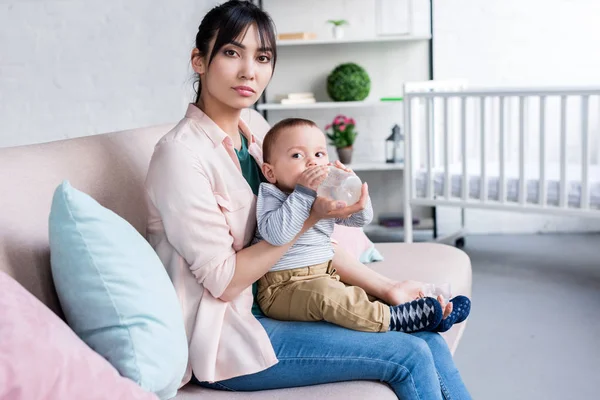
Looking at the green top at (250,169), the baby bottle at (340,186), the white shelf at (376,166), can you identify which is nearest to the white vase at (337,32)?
the white shelf at (376,166)

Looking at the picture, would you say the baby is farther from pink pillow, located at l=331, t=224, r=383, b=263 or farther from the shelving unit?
the shelving unit

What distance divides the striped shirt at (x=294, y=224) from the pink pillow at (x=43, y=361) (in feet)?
1.52

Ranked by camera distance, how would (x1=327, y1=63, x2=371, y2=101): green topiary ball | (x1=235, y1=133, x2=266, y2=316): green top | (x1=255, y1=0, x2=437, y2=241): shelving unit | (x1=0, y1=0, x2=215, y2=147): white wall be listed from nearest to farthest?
(x1=235, y1=133, x2=266, y2=316): green top < (x1=0, y1=0, x2=215, y2=147): white wall < (x1=327, y1=63, x2=371, y2=101): green topiary ball < (x1=255, y1=0, x2=437, y2=241): shelving unit

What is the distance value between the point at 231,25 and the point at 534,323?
1.92 m

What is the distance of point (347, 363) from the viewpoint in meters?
1.33

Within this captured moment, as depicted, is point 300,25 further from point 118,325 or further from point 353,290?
point 118,325

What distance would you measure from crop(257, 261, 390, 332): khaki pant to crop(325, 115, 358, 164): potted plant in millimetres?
2875

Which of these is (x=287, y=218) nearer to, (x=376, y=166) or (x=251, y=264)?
(x=251, y=264)

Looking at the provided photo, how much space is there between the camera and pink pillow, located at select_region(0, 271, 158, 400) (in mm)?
869

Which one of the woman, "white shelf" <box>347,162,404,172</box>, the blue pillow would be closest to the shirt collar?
the woman

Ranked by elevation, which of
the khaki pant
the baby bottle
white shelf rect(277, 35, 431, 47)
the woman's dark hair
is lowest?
the khaki pant

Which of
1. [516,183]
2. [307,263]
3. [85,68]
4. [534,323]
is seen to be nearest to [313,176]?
[307,263]

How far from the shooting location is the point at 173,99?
12.4 feet

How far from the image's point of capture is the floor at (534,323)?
7.70ft
